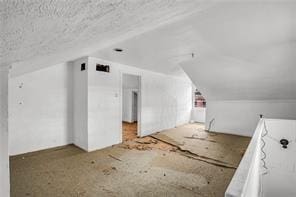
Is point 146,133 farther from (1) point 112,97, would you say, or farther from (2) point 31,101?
(2) point 31,101

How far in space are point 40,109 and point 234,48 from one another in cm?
415

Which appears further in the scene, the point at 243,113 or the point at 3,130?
the point at 243,113

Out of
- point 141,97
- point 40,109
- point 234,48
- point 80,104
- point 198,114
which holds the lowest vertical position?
point 198,114

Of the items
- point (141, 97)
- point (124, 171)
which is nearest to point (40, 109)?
point (124, 171)

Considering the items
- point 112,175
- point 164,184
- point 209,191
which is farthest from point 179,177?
point 112,175

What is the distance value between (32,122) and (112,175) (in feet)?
7.23

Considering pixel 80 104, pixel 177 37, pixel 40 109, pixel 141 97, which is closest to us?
pixel 177 37

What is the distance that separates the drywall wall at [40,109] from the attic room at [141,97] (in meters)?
0.02

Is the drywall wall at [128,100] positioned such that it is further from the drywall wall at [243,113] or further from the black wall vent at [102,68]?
the drywall wall at [243,113]

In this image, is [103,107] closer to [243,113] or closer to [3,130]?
[3,130]

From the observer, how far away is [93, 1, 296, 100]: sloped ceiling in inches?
73.5

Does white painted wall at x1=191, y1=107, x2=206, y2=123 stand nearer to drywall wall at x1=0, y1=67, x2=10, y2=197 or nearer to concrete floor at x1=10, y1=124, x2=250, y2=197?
concrete floor at x1=10, y1=124, x2=250, y2=197

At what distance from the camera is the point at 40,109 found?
11.3ft

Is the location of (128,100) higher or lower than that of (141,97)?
lower
